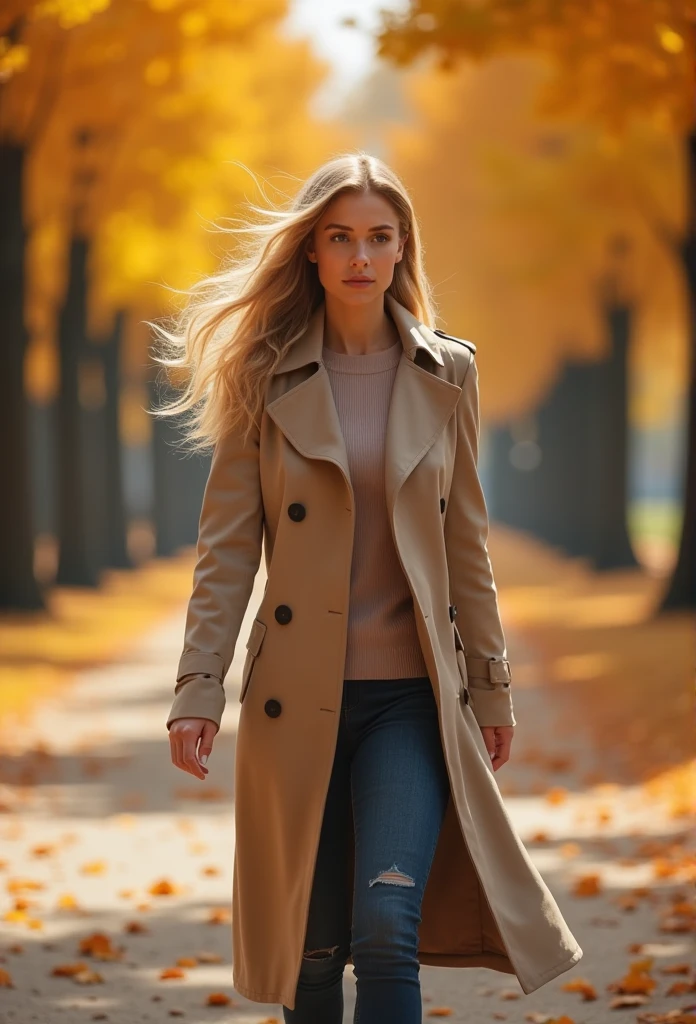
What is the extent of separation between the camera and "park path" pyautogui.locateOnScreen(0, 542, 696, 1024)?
4.97m

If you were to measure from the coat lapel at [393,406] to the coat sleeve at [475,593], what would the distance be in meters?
0.11

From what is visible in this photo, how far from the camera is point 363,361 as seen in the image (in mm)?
3793

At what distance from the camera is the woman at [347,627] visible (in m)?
3.54

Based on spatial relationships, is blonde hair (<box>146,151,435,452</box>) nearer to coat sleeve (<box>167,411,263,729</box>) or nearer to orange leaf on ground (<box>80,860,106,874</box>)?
coat sleeve (<box>167,411,263,729</box>)

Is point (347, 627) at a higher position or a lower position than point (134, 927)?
higher

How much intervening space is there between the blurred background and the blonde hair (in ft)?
7.68

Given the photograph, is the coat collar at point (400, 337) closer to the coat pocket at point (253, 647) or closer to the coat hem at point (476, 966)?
the coat pocket at point (253, 647)

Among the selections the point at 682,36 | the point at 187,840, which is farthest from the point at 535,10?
the point at 187,840

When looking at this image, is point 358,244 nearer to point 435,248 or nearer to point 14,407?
point 14,407

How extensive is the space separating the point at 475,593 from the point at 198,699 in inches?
26.6

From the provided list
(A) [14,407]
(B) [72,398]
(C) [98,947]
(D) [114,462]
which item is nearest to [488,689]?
(C) [98,947]

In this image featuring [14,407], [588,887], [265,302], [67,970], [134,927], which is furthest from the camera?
[14,407]

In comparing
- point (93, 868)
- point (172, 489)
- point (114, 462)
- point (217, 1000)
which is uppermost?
point (172, 489)

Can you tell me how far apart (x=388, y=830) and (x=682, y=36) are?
26.1 ft
